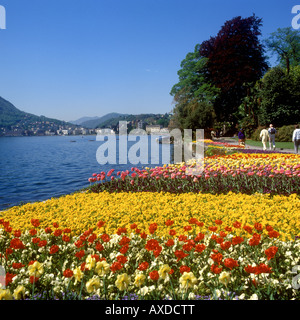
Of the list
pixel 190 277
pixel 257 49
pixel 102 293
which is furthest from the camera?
pixel 257 49

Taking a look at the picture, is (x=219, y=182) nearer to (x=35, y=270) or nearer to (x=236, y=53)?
(x=35, y=270)

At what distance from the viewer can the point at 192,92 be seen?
4069cm

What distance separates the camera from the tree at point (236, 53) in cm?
2878

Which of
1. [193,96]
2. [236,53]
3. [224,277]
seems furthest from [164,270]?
[193,96]

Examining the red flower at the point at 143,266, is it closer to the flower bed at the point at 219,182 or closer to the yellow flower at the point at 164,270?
the yellow flower at the point at 164,270

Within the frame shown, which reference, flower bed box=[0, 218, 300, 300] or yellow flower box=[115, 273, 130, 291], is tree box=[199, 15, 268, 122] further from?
yellow flower box=[115, 273, 130, 291]

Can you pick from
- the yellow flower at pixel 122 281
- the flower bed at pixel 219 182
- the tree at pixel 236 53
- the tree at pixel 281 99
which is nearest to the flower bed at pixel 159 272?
the yellow flower at pixel 122 281

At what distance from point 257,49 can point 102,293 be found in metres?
34.1

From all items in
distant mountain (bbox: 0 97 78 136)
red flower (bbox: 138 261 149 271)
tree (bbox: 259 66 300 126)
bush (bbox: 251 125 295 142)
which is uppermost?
tree (bbox: 259 66 300 126)

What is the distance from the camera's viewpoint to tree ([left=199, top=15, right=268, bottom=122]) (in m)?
28.8

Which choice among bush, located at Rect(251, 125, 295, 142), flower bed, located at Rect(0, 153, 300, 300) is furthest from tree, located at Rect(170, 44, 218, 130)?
flower bed, located at Rect(0, 153, 300, 300)

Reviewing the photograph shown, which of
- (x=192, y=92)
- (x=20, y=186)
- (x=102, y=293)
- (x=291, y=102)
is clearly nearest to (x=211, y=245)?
(x=102, y=293)

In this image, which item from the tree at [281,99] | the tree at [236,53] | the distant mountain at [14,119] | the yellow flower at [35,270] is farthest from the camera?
the tree at [236,53]
